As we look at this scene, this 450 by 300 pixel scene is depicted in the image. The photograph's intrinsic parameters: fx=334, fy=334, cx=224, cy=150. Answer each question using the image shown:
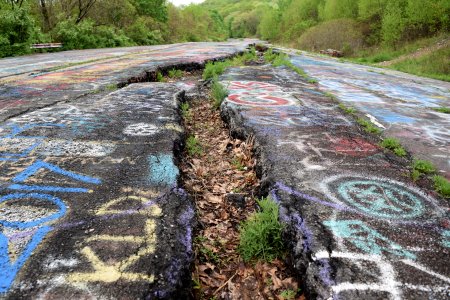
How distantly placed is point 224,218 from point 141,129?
5.27 feet

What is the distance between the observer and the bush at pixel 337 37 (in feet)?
82.2

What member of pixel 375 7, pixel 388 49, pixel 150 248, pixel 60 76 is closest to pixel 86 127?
pixel 150 248

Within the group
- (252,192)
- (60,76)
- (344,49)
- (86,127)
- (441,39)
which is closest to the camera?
(252,192)

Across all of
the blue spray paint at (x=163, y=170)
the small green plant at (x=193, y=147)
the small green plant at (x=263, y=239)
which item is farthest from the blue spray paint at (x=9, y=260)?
the small green plant at (x=193, y=147)

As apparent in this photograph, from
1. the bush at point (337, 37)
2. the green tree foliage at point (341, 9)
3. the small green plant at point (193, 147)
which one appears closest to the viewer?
the small green plant at point (193, 147)

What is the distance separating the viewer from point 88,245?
1.91 metres

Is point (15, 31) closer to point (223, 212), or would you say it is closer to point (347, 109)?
point (347, 109)

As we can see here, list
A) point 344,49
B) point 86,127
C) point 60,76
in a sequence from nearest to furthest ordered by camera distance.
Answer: point 86,127 < point 60,76 < point 344,49

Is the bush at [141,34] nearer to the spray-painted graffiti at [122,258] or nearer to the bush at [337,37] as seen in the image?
the bush at [337,37]

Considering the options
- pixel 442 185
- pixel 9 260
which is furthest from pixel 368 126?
pixel 9 260

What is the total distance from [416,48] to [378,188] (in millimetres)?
20336

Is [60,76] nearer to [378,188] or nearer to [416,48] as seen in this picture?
[378,188]

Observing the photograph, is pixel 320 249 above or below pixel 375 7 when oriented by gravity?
below

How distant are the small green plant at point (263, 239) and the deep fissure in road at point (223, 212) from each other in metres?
0.06
